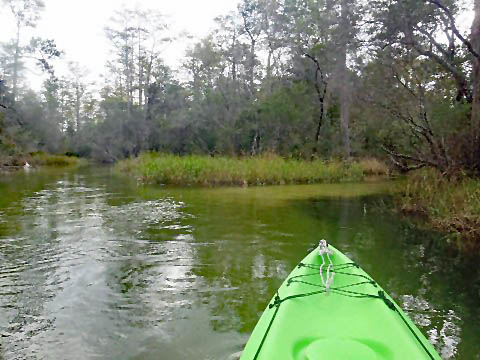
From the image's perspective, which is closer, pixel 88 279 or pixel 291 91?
pixel 88 279

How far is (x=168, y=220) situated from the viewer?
7664 mm

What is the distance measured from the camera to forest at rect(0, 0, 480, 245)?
8508 millimetres

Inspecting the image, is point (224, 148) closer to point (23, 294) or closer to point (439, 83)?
point (439, 83)

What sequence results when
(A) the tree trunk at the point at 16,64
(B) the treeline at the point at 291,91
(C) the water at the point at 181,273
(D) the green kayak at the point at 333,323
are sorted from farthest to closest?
(A) the tree trunk at the point at 16,64, (B) the treeline at the point at 291,91, (C) the water at the point at 181,273, (D) the green kayak at the point at 333,323

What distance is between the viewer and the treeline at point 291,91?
8547 millimetres

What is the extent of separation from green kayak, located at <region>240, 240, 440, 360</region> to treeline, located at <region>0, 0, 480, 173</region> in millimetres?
5512

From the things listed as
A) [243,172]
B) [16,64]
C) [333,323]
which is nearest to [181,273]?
[333,323]

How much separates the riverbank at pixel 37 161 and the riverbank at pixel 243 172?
446 inches

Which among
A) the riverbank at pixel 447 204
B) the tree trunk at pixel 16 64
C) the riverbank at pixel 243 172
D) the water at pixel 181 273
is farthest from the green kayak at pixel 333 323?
the tree trunk at pixel 16 64

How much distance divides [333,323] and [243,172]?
10.9 m

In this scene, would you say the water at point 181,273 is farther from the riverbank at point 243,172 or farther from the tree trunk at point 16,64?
the tree trunk at point 16,64

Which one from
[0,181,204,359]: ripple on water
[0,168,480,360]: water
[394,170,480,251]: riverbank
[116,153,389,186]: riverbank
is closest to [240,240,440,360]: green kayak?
[0,168,480,360]: water

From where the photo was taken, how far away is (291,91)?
1764 centimetres

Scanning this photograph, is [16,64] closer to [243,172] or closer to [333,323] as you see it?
[243,172]
